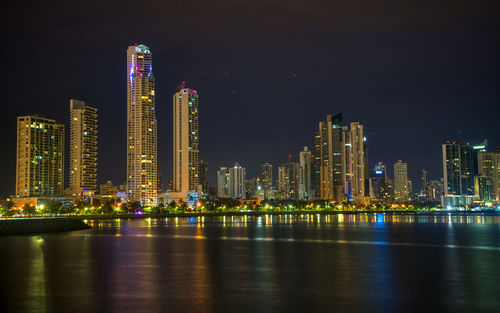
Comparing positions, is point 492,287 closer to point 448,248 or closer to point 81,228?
point 448,248

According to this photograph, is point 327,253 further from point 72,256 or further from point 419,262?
point 72,256

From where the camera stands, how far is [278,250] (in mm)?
42406

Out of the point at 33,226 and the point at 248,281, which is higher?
the point at 33,226

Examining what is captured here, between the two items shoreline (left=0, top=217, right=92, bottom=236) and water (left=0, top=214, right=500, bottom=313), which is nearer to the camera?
water (left=0, top=214, right=500, bottom=313)

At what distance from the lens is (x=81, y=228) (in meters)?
83.8

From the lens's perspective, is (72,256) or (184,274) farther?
(72,256)

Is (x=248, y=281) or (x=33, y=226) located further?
(x=33, y=226)

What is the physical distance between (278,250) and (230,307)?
78.9 feet

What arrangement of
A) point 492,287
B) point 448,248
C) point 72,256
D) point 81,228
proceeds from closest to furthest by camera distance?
point 492,287 → point 72,256 → point 448,248 → point 81,228

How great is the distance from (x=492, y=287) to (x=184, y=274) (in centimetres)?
1582

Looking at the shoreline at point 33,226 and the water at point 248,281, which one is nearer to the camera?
the water at point 248,281

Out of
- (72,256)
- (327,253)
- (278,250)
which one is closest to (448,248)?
(327,253)

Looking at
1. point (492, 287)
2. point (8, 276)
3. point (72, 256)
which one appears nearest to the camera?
point (492, 287)

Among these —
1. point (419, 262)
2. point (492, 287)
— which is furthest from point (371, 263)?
point (492, 287)
